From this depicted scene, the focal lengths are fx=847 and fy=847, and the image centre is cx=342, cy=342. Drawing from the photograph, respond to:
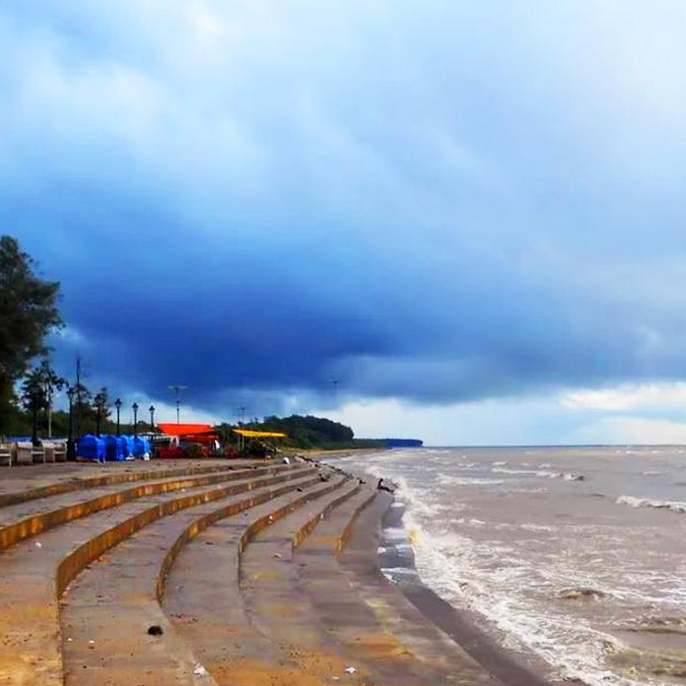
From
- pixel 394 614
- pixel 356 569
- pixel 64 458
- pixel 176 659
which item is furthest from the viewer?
pixel 64 458

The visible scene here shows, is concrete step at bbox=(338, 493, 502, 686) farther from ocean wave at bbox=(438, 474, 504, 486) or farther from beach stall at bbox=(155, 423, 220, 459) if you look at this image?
beach stall at bbox=(155, 423, 220, 459)

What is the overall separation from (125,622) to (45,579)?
0.90m

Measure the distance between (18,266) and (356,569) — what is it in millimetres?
24532

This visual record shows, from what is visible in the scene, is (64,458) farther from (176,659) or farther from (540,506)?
(176,659)

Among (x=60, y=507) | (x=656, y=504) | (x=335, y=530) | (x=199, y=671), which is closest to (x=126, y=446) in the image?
(x=656, y=504)

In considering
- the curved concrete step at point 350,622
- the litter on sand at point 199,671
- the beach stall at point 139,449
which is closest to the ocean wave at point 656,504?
the curved concrete step at point 350,622

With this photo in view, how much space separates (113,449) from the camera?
3189 cm

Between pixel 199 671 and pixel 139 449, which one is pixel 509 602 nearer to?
pixel 199 671

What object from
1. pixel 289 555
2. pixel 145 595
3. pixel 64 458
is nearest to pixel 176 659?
pixel 145 595

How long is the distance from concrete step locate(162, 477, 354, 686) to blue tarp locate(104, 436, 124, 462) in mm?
21487

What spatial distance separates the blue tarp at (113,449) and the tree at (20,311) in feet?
13.6

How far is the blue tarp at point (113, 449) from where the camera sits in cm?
3161

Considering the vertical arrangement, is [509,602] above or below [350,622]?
below

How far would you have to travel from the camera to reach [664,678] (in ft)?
21.7
